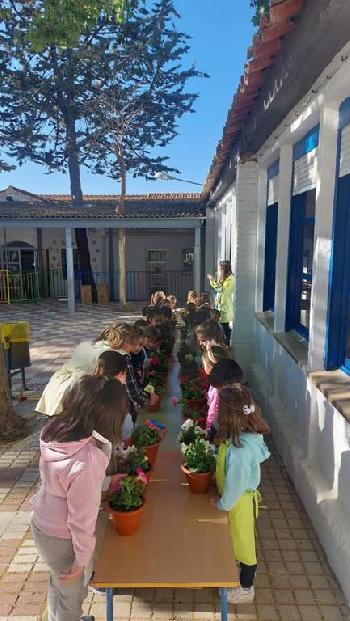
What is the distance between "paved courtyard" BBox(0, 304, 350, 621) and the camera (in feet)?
8.52

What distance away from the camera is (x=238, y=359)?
730 centimetres

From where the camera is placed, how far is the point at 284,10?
9.04ft

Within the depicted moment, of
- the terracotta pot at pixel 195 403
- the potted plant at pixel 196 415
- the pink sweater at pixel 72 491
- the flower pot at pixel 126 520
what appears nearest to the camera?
the pink sweater at pixel 72 491

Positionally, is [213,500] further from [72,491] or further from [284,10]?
[284,10]

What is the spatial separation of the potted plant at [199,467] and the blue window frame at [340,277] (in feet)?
4.25

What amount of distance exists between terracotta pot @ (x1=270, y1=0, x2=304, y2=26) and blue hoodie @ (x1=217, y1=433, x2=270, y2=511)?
8.26 ft

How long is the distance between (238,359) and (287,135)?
369 cm

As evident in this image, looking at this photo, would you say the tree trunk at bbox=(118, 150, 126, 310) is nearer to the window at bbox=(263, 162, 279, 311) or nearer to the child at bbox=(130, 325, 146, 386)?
the window at bbox=(263, 162, 279, 311)

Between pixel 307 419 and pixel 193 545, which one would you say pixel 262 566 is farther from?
pixel 307 419

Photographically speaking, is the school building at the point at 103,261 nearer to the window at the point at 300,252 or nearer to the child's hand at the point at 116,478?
the window at the point at 300,252

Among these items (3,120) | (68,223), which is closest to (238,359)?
(68,223)

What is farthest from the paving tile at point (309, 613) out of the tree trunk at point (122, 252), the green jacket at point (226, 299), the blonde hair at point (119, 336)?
the tree trunk at point (122, 252)

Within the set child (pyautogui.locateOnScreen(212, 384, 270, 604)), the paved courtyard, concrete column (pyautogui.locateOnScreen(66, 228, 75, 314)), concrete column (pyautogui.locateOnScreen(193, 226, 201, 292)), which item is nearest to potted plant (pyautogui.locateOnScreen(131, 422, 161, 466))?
child (pyautogui.locateOnScreen(212, 384, 270, 604))

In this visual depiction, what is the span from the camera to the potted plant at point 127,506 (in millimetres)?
2449
